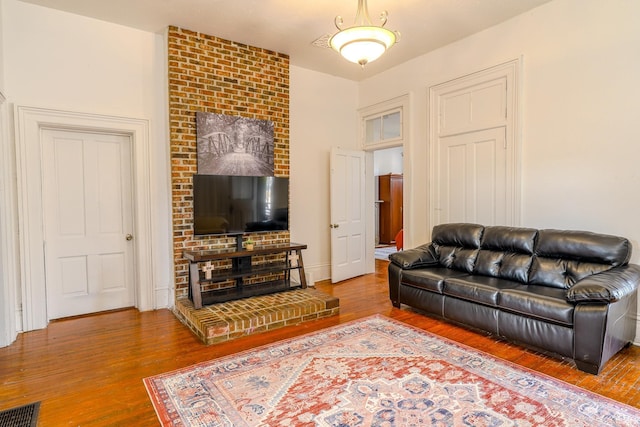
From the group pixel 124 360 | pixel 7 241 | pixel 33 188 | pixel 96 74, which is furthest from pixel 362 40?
pixel 7 241

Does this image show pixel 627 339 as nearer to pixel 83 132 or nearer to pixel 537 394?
pixel 537 394

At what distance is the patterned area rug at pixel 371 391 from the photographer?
2.05m

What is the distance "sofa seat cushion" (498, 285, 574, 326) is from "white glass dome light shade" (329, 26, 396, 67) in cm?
229

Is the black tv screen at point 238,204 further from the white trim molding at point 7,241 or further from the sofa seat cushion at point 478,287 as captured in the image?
the sofa seat cushion at point 478,287

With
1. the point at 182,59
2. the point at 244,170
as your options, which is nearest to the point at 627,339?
the point at 244,170

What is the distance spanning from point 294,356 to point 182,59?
341 centimetres

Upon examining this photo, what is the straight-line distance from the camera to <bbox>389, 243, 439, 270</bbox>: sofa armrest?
402 cm

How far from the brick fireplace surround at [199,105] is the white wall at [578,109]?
2607 millimetres

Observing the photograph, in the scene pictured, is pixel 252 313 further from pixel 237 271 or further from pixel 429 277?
pixel 429 277

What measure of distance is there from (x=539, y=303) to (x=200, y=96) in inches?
158

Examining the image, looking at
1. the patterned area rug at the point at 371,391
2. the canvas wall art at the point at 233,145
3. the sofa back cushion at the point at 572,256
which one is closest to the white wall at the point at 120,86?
the canvas wall art at the point at 233,145

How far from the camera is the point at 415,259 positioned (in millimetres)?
4059

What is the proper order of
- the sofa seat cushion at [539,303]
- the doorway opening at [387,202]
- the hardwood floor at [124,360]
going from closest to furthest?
the hardwood floor at [124,360], the sofa seat cushion at [539,303], the doorway opening at [387,202]

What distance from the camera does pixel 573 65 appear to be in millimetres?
3445
